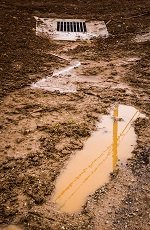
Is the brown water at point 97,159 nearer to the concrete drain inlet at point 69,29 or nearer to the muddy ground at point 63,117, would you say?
the muddy ground at point 63,117

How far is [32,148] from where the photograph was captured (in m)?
4.57

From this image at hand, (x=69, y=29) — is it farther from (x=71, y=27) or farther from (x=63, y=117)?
(x=63, y=117)

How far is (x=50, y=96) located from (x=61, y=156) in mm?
1608

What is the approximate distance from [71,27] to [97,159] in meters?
5.24

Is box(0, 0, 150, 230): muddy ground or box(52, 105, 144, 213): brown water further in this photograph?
box(52, 105, 144, 213): brown water

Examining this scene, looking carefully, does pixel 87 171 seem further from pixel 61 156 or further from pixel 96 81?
pixel 96 81

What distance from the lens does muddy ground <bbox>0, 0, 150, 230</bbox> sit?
3676 millimetres

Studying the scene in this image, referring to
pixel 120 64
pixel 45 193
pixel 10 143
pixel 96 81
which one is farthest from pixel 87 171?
pixel 120 64

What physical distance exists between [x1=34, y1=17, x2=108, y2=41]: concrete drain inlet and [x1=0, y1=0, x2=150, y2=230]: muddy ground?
262 mm

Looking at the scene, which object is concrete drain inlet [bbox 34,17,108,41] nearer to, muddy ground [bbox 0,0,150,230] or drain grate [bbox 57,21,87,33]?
drain grate [bbox 57,21,87,33]

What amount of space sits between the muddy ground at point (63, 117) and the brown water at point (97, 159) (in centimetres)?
10

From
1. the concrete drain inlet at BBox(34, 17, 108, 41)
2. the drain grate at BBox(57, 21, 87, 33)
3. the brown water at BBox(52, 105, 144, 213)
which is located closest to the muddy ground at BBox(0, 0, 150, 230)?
the brown water at BBox(52, 105, 144, 213)

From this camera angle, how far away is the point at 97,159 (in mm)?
4539

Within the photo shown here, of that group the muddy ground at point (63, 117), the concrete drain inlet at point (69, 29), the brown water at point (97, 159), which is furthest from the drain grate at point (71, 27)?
the brown water at point (97, 159)
